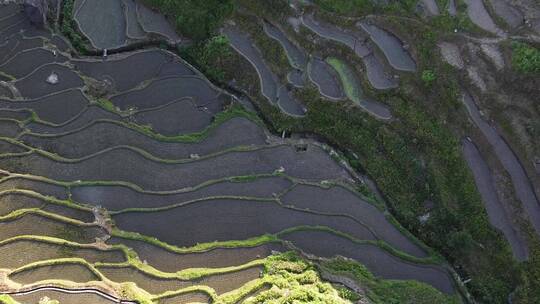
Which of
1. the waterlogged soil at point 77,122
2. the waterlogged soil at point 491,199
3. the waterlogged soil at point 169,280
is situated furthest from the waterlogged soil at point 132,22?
the waterlogged soil at point 491,199

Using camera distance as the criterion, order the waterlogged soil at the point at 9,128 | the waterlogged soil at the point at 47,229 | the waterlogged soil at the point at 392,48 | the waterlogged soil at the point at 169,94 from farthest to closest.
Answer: the waterlogged soil at the point at 169,94, the waterlogged soil at the point at 392,48, the waterlogged soil at the point at 9,128, the waterlogged soil at the point at 47,229

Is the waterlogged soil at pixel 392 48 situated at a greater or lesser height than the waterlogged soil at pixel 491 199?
greater

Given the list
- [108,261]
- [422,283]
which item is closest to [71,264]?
[108,261]

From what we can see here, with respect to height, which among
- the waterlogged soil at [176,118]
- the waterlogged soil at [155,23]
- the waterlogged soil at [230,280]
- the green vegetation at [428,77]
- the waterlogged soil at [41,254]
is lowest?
the waterlogged soil at [230,280]

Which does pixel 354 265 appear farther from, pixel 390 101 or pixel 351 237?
pixel 390 101

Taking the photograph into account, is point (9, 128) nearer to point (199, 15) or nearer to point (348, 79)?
point (199, 15)

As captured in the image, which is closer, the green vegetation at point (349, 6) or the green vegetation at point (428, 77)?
the green vegetation at point (428, 77)

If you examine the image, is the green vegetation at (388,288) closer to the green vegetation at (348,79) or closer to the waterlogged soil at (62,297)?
the green vegetation at (348,79)
